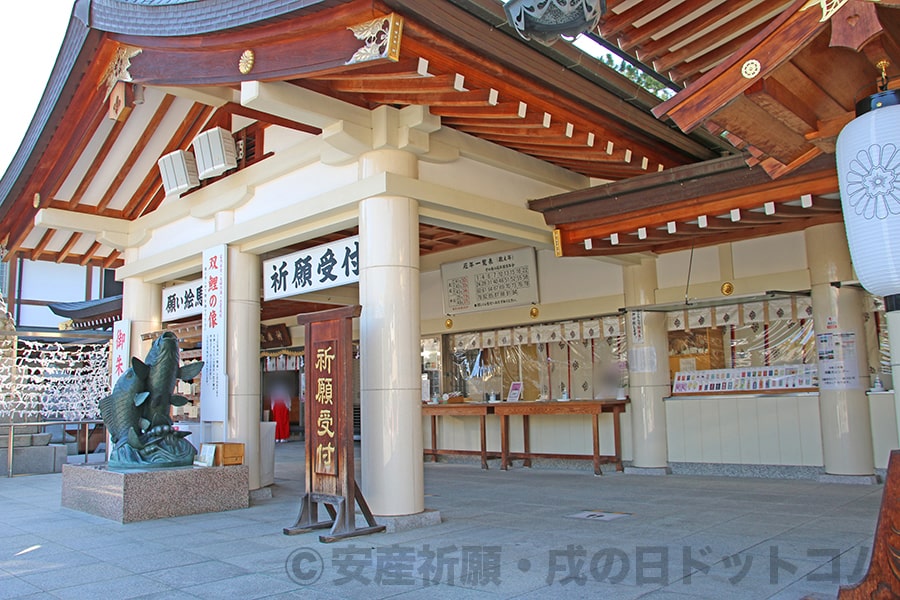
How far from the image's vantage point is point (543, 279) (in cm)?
1098

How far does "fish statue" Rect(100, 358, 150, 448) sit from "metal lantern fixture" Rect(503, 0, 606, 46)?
5.67 meters

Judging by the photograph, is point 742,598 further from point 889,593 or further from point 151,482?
point 151,482

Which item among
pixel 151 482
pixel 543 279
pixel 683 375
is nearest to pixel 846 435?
pixel 683 375

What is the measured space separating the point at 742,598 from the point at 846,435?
4.99m

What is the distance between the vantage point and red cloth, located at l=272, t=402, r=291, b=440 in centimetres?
1859

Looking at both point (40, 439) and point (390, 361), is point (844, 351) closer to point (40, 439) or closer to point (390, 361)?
point (390, 361)

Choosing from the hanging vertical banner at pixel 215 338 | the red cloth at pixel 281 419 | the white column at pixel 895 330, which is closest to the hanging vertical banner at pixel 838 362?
the white column at pixel 895 330

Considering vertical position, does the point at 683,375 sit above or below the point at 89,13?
below

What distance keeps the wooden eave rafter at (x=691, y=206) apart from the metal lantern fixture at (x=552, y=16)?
137 inches

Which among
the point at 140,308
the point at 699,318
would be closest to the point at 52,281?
the point at 140,308

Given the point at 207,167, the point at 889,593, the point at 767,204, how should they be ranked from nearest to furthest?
the point at 889,593 < the point at 767,204 < the point at 207,167

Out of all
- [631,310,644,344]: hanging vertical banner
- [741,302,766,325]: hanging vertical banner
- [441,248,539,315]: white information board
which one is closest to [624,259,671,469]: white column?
[631,310,644,344]: hanging vertical banner

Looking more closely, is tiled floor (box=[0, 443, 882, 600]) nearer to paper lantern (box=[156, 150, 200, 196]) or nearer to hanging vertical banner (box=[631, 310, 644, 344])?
Result: hanging vertical banner (box=[631, 310, 644, 344])

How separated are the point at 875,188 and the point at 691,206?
12.7 feet
